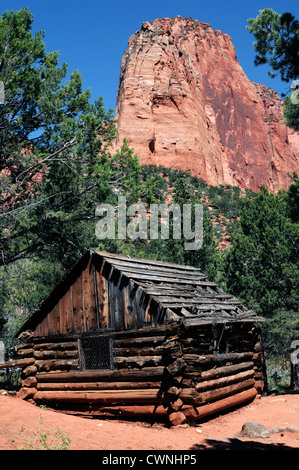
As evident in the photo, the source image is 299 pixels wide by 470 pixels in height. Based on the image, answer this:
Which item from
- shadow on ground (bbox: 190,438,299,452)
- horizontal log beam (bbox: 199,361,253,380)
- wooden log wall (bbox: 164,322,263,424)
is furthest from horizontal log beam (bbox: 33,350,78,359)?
shadow on ground (bbox: 190,438,299,452)

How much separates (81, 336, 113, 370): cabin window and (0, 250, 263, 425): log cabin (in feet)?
0.09

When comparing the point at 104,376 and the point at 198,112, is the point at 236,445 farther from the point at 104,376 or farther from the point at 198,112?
the point at 198,112

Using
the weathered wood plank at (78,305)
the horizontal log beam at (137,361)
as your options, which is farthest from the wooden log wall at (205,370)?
the weathered wood plank at (78,305)

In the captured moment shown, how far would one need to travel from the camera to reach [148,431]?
838cm

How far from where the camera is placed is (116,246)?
18.7 metres

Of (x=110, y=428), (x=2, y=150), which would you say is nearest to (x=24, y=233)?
(x=2, y=150)

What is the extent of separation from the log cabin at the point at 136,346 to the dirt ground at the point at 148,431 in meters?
0.37

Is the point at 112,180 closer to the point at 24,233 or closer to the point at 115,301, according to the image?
the point at 24,233

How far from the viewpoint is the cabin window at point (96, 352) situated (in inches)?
419

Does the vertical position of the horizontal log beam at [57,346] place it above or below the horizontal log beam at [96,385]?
above

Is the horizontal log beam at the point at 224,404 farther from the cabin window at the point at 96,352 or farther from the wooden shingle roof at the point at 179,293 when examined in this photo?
the cabin window at the point at 96,352

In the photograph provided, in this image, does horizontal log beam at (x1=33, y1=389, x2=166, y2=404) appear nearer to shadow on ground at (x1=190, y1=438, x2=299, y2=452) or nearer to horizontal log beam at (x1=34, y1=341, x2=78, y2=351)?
horizontal log beam at (x1=34, y1=341, x2=78, y2=351)

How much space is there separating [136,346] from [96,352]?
162 cm

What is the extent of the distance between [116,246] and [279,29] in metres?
11.4
